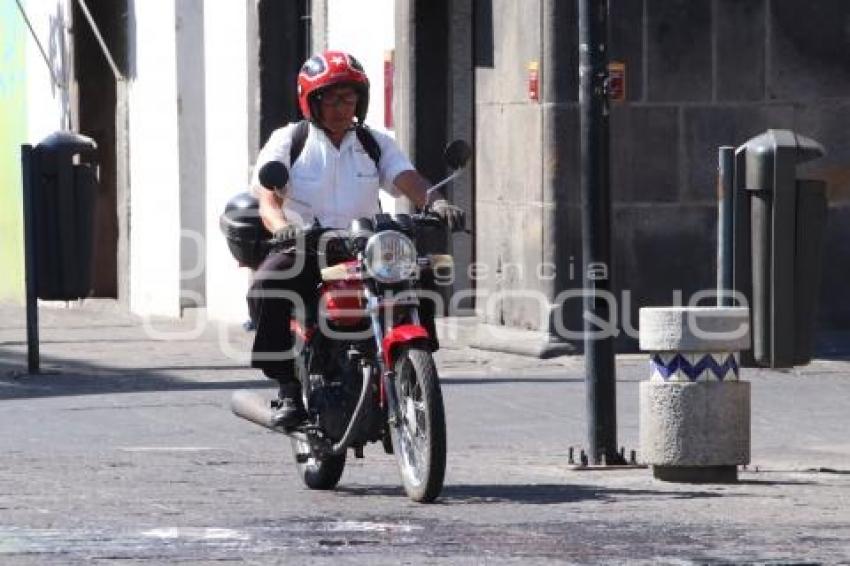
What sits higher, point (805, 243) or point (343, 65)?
point (343, 65)

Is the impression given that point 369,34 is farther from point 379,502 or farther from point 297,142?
point 379,502

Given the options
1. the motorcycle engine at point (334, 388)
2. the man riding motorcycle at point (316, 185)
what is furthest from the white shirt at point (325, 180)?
the motorcycle engine at point (334, 388)

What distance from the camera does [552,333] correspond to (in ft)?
52.0

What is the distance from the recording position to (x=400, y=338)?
9086mm

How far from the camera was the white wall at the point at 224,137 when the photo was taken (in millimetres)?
19609

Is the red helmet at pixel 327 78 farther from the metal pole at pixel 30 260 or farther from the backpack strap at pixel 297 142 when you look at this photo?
the metal pole at pixel 30 260

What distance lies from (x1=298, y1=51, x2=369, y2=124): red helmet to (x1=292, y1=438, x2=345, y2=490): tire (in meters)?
1.35

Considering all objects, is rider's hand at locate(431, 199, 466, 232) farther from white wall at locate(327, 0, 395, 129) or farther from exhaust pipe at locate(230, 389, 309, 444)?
white wall at locate(327, 0, 395, 129)

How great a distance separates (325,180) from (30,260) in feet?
21.0

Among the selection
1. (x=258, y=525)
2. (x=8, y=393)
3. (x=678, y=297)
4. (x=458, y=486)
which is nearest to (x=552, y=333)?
(x=678, y=297)

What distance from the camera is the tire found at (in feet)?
32.0

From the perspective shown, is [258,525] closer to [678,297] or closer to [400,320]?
[400,320]

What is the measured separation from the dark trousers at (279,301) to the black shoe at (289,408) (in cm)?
4

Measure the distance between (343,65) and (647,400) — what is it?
192cm
